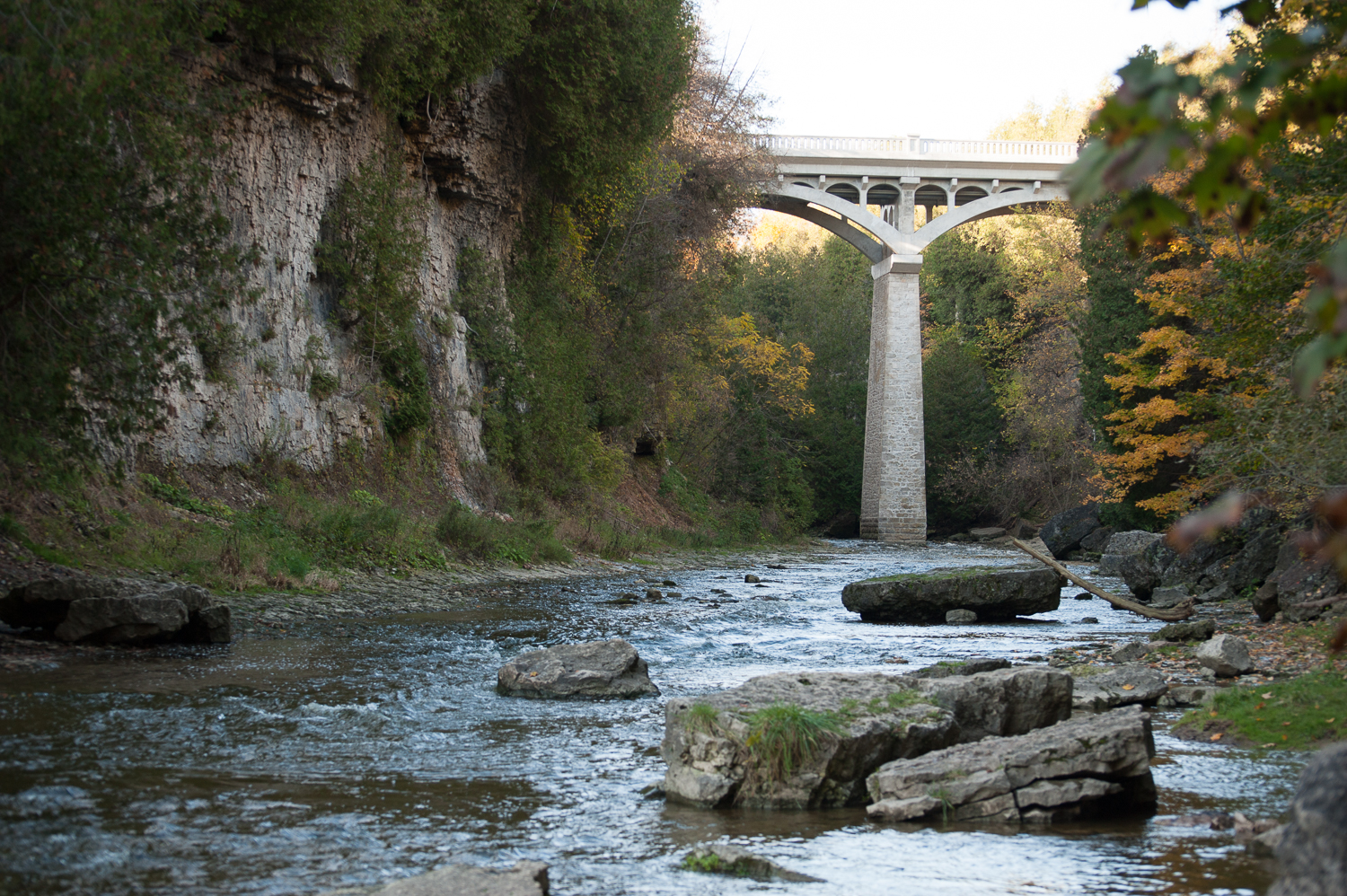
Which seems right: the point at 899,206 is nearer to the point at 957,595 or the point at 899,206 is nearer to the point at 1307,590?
the point at 957,595

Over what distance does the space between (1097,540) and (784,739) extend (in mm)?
23408

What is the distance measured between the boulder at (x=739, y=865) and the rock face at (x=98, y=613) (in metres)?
5.99

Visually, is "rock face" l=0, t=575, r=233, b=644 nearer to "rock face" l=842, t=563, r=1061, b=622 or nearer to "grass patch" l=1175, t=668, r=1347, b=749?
"grass patch" l=1175, t=668, r=1347, b=749

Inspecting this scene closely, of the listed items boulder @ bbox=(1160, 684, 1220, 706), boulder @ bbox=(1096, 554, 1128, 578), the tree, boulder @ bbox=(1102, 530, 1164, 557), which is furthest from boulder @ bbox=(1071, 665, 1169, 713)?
boulder @ bbox=(1096, 554, 1128, 578)

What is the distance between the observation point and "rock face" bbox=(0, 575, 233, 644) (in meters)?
8.09

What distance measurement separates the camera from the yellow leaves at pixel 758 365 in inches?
1433

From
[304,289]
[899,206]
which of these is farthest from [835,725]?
[899,206]

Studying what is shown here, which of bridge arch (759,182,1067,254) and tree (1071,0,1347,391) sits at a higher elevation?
bridge arch (759,182,1067,254)

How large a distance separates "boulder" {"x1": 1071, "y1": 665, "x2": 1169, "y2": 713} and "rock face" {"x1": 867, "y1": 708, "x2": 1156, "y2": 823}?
1.72 meters

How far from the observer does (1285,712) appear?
6.26 m

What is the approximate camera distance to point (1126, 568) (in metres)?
15.5

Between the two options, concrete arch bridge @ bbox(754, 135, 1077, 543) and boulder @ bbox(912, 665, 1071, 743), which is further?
concrete arch bridge @ bbox(754, 135, 1077, 543)

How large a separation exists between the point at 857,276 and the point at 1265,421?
151 feet

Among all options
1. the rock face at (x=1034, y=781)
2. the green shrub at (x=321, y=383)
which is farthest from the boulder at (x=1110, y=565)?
the rock face at (x=1034, y=781)
